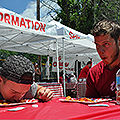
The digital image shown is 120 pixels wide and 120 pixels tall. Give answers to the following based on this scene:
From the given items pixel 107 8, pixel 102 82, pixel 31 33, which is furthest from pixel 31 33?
pixel 107 8

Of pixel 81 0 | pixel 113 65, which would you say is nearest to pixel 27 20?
pixel 113 65

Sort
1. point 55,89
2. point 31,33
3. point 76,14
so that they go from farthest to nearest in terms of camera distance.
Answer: point 76,14, point 31,33, point 55,89

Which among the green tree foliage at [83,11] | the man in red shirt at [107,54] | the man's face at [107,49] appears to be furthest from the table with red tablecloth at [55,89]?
the green tree foliage at [83,11]

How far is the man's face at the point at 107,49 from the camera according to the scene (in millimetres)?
1244

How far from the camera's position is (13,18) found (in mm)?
3982

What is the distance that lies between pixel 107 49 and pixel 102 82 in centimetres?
45

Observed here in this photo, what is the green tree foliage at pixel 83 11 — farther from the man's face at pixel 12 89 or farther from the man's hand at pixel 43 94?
the man's face at pixel 12 89

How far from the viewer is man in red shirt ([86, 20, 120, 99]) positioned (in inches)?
49.4

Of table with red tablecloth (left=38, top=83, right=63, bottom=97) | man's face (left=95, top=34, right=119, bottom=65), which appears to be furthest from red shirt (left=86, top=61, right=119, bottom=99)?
table with red tablecloth (left=38, top=83, right=63, bottom=97)

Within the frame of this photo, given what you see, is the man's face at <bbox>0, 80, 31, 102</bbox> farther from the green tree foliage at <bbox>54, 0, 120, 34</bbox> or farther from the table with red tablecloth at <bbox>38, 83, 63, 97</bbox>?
the green tree foliage at <bbox>54, 0, 120, 34</bbox>

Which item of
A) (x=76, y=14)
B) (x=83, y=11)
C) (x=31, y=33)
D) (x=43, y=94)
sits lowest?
(x=43, y=94)

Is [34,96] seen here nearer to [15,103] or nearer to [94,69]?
[15,103]

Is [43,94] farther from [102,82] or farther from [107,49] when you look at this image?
[107,49]

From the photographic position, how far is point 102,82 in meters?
1.58
